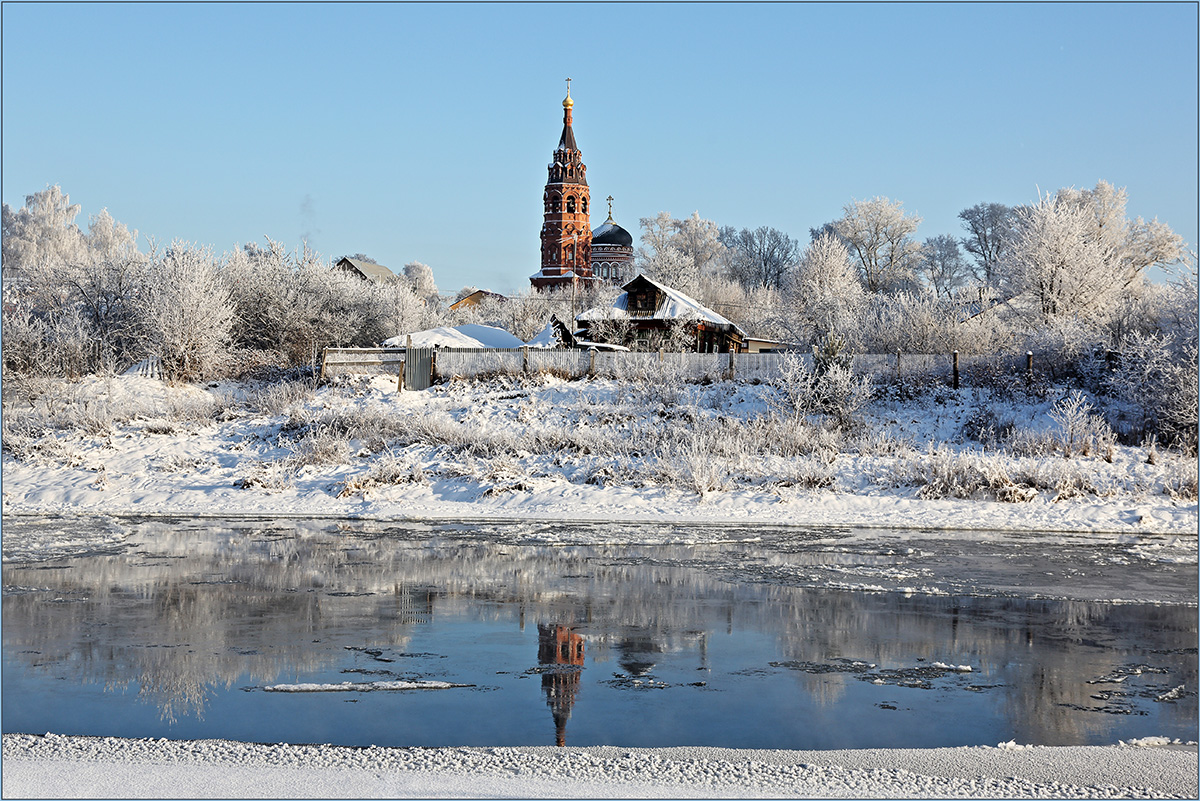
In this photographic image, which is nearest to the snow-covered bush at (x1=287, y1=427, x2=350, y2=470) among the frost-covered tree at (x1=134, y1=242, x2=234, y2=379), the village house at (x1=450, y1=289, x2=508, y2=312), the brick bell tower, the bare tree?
the frost-covered tree at (x1=134, y1=242, x2=234, y2=379)

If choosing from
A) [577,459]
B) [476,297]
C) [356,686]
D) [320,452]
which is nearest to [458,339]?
[320,452]

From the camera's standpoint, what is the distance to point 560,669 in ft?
28.2

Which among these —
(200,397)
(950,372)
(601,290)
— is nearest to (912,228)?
(601,290)

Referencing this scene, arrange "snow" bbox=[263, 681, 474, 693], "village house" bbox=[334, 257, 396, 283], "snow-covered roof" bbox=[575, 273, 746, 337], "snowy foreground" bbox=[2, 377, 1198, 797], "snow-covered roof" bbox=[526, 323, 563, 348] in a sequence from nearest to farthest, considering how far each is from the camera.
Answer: "snowy foreground" bbox=[2, 377, 1198, 797] → "snow" bbox=[263, 681, 474, 693] → "snow-covered roof" bbox=[526, 323, 563, 348] → "snow-covered roof" bbox=[575, 273, 746, 337] → "village house" bbox=[334, 257, 396, 283]

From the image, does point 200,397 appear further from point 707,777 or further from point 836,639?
point 707,777

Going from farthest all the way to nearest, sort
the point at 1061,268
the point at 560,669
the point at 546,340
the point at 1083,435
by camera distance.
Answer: the point at 546,340, the point at 1061,268, the point at 1083,435, the point at 560,669

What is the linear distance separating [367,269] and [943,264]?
47.1 metres

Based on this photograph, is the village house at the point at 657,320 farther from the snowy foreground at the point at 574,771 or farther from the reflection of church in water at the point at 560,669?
the snowy foreground at the point at 574,771

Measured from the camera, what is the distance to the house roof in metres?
68.6

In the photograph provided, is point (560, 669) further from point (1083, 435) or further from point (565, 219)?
point (565, 219)

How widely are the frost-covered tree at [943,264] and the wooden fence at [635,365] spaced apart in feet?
166

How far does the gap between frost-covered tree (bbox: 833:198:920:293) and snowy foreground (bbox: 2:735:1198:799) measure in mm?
69687

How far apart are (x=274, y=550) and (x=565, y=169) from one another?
256ft

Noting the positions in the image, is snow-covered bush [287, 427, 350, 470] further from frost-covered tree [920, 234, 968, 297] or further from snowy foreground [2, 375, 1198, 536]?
frost-covered tree [920, 234, 968, 297]
